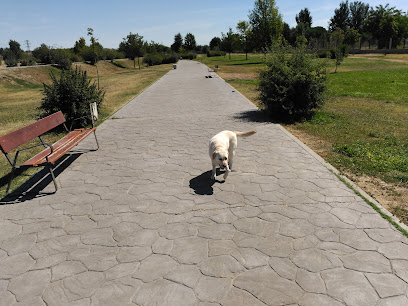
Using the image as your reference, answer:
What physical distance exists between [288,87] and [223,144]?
5.63 metres

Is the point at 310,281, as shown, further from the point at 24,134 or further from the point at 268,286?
the point at 24,134

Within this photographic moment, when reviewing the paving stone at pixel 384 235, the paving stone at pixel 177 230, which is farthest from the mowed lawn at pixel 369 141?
the paving stone at pixel 177 230

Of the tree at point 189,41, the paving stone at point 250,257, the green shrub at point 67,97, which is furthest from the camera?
the tree at point 189,41

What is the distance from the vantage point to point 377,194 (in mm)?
4836

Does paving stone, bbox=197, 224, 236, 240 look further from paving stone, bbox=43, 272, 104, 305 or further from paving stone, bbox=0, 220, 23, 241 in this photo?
paving stone, bbox=0, 220, 23, 241

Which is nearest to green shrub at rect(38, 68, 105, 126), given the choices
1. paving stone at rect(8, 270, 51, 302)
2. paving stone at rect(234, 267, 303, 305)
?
paving stone at rect(8, 270, 51, 302)

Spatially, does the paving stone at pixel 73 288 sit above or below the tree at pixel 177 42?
below

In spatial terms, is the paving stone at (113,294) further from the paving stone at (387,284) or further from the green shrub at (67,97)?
the green shrub at (67,97)

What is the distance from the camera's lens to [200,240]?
149 inches

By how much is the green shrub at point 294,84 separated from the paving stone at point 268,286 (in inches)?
284

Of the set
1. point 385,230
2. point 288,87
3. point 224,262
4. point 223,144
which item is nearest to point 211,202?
point 223,144

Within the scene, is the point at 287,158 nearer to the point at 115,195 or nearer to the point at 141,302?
the point at 115,195

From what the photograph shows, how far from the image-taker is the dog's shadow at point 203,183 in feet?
16.6

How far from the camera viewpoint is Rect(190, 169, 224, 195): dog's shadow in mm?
5064
